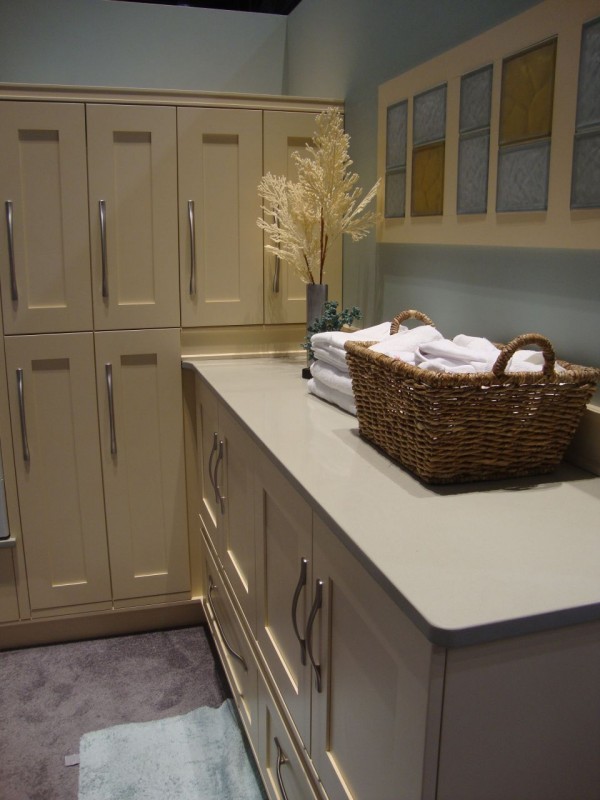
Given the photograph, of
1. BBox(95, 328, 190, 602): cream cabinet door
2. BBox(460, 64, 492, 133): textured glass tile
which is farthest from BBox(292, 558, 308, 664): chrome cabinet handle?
BBox(95, 328, 190, 602): cream cabinet door

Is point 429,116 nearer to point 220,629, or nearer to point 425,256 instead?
point 425,256

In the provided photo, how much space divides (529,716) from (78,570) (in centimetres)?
192

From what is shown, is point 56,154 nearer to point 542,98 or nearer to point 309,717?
point 542,98

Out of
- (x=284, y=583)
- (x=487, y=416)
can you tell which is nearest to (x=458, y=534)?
(x=487, y=416)

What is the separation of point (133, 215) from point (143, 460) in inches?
31.2

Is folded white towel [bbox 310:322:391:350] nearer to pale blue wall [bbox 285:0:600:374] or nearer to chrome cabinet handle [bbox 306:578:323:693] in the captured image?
pale blue wall [bbox 285:0:600:374]

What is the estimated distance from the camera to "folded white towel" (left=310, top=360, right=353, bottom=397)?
5.62ft

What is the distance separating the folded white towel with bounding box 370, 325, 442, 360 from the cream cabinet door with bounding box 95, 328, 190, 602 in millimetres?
1088

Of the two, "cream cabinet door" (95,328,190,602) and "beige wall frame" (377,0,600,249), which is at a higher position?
"beige wall frame" (377,0,600,249)

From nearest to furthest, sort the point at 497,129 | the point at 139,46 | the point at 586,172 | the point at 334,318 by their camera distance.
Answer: the point at 586,172 → the point at 497,129 → the point at 334,318 → the point at 139,46

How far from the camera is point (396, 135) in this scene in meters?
1.97

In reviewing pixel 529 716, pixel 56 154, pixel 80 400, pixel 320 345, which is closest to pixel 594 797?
pixel 529 716

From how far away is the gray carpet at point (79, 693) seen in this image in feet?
6.55

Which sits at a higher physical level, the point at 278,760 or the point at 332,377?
the point at 332,377
